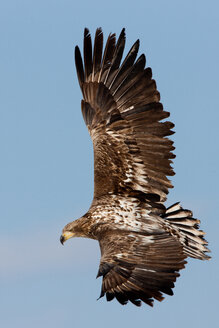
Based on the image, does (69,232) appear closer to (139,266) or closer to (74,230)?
(74,230)

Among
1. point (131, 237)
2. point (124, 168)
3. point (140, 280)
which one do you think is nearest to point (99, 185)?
point (124, 168)

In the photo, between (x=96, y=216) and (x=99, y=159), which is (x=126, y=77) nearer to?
(x=99, y=159)

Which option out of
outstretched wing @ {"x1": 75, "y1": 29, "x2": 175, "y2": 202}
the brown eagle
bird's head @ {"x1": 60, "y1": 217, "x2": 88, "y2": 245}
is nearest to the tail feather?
the brown eagle

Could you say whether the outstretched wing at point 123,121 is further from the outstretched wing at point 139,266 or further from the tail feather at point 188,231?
the outstretched wing at point 139,266

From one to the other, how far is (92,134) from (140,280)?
345cm

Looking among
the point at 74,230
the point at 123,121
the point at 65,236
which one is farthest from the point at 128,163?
the point at 65,236

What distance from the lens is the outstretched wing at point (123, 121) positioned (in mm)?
11969

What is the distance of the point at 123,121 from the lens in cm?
1238

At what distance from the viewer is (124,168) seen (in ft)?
39.6

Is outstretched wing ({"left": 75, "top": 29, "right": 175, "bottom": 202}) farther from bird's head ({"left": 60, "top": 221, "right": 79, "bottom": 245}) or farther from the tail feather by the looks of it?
bird's head ({"left": 60, "top": 221, "right": 79, "bottom": 245})

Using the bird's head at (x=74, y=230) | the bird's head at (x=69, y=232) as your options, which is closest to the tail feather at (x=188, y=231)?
the bird's head at (x=74, y=230)

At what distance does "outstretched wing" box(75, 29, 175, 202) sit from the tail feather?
392mm

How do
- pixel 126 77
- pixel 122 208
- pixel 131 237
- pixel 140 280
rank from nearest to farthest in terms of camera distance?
pixel 140 280, pixel 131 237, pixel 122 208, pixel 126 77

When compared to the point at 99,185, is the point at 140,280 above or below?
below
